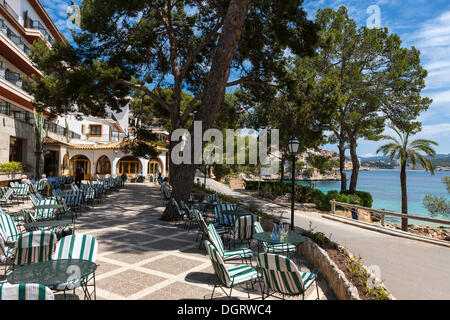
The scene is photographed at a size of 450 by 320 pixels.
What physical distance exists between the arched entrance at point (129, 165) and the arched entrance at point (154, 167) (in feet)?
4.26

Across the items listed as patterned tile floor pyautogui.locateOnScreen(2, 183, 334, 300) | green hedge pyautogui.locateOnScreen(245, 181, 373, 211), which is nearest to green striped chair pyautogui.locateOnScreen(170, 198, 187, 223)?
patterned tile floor pyautogui.locateOnScreen(2, 183, 334, 300)

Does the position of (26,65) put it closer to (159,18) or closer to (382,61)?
(159,18)

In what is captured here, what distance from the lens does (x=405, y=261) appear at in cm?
622

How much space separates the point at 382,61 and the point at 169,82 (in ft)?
48.9

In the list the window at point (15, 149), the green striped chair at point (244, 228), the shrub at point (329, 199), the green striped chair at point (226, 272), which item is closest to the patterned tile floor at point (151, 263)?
the green striped chair at point (226, 272)

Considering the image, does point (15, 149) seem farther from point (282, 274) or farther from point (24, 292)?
point (282, 274)

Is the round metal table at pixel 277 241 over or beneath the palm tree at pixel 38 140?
beneath

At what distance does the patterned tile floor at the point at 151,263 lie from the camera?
427cm

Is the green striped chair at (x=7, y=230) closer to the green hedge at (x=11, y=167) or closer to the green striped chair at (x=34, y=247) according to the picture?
the green striped chair at (x=34, y=247)

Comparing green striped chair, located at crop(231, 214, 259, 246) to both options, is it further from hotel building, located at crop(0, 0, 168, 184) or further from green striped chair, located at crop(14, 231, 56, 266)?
hotel building, located at crop(0, 0, 168, 184)

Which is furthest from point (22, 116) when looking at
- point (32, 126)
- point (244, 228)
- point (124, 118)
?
point (124, 118)

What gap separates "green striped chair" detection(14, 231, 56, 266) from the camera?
3658 millimetres

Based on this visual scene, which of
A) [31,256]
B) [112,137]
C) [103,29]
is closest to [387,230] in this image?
[31,256]

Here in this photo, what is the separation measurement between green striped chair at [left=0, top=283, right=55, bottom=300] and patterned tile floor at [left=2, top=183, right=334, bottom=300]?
1967mm
